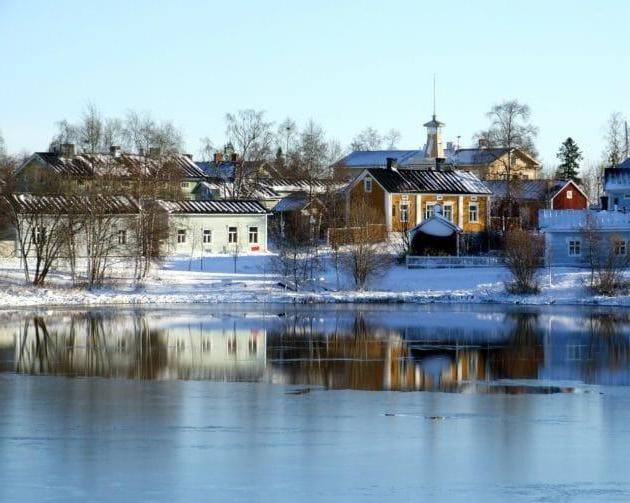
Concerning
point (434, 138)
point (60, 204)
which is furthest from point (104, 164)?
point (434, 138)

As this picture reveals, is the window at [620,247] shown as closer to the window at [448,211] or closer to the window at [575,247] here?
the window at [575,247]

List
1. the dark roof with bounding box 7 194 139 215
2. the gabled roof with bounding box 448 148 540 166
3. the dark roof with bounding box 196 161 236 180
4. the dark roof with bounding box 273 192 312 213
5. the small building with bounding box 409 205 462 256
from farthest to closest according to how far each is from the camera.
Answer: the gabled roof with bounding box 448 148 540 166 < the dark roof with bounding box 196 161 236 180 < the dark roof with bounding box 273 192 312 213 < the small building with bounding box 409 205 462 256 < the dark roof with bounding box 7 194 139 215

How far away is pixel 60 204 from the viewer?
56969 millimetres

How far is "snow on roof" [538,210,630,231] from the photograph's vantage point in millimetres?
62737

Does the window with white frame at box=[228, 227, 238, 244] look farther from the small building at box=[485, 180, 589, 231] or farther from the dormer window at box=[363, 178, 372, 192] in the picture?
the small building at box=[485, 180, 589, 231]

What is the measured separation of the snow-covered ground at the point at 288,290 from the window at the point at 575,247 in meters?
4.09

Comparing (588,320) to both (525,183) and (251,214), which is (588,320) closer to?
(251,214)

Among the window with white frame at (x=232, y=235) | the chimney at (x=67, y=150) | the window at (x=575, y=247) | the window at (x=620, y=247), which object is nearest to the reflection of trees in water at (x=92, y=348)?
the window at (x=620, y=247)

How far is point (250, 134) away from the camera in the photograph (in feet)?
331

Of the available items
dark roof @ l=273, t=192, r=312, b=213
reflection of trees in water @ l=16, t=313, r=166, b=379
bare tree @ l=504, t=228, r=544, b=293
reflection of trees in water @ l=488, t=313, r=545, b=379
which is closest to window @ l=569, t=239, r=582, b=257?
bare tree @ l=504, t=228, r=544, b=293

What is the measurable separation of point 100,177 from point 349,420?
136 ft

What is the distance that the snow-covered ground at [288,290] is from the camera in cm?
5206

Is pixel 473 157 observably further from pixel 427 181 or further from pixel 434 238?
pixel 434 238

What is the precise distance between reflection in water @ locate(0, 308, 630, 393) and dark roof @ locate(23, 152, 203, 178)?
21.3 metres
